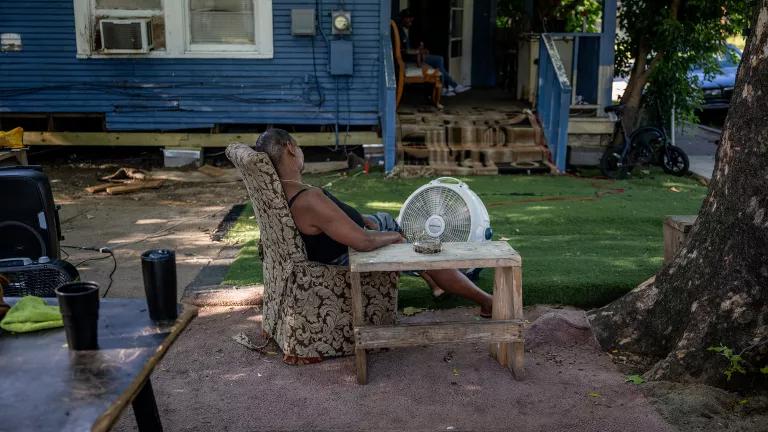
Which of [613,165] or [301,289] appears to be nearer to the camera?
[301,289]

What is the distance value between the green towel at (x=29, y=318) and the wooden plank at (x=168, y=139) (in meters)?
8.41

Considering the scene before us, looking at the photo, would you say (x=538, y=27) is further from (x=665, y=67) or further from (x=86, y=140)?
(x=86, y=140)

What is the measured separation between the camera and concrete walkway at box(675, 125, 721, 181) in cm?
1130

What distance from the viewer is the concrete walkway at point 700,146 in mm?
11297

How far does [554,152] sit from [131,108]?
5.79 metres

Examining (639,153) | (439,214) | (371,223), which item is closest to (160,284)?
(371,223)

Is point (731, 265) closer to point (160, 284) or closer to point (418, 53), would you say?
point (160, 284)

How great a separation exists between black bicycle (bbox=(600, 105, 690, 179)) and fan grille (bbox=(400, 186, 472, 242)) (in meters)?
6.11

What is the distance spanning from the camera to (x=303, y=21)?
1078 cm

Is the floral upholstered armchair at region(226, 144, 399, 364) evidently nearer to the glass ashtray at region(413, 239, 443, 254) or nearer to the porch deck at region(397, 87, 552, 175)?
the glass ashtray at region(413, 239, 443, 254)

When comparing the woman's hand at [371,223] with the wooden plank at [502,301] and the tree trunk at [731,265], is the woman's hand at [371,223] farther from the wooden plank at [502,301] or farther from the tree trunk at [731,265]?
the tree trunk at [731,265]

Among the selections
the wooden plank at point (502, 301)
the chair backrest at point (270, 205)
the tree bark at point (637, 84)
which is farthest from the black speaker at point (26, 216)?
the tree bark at point (637, 84)

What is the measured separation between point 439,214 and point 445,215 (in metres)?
0.04

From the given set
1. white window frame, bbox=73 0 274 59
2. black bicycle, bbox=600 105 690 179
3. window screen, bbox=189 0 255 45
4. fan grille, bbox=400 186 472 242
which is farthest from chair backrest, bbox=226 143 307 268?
black bicycle, bbox=600 105 690 179
